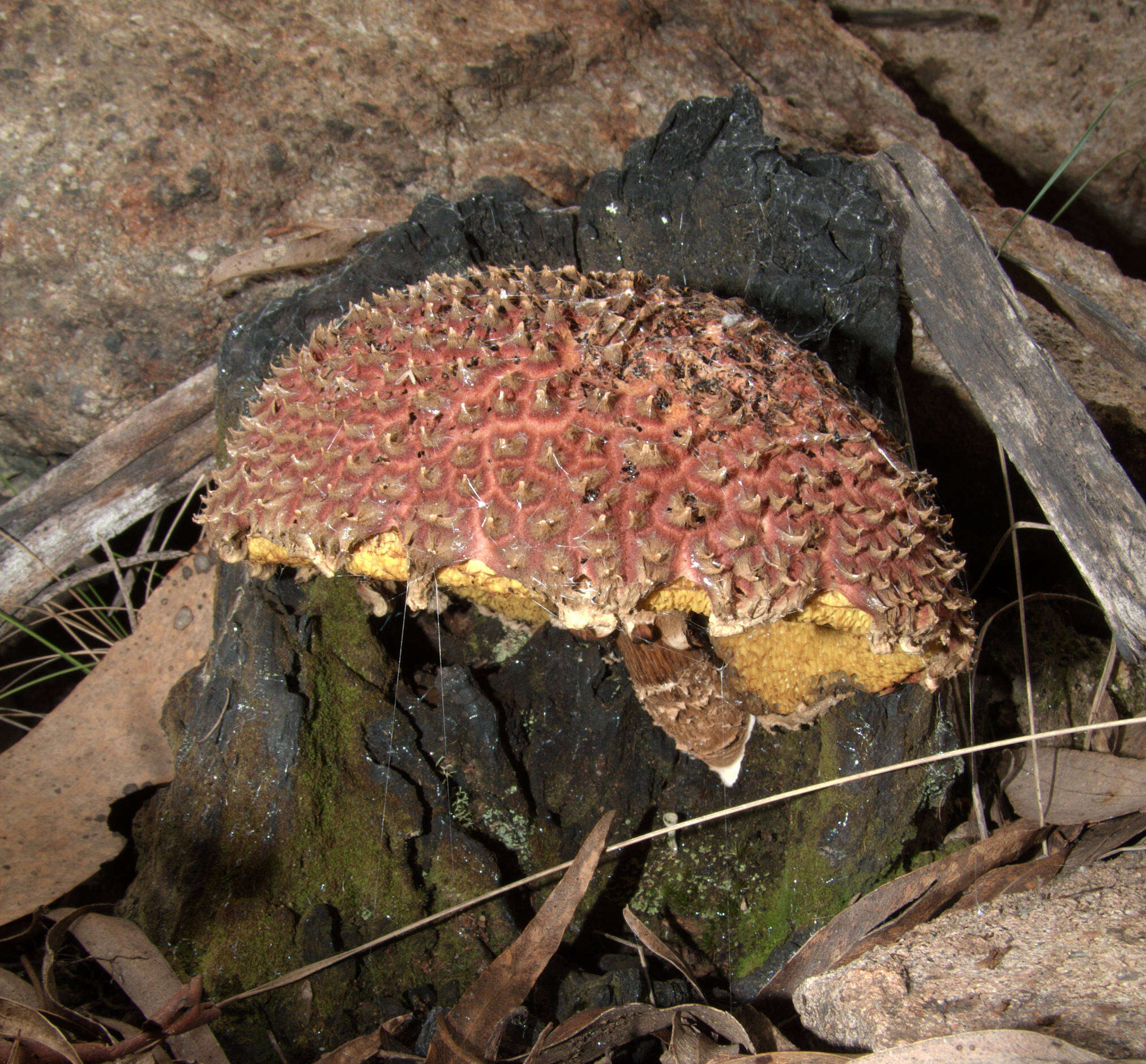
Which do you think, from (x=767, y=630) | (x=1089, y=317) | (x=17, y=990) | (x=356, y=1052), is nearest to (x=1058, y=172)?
(x=1089, y=317)

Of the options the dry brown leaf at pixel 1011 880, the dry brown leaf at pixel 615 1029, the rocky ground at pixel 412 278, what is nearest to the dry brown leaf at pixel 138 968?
the rocky ground at pixel 412 278

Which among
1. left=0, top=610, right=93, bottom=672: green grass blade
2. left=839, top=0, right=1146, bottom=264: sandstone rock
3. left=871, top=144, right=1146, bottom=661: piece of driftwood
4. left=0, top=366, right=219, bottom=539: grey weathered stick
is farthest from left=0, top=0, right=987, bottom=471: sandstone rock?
left=839, top=0, right=1146, bottom=264: sandstone rock

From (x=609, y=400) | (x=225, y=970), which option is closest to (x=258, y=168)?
(x=609, y=400)

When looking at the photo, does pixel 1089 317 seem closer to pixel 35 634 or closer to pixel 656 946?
pixel 656 946

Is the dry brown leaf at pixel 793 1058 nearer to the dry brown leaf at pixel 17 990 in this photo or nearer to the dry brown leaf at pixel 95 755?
the dry brown leaf at pixel 17 990

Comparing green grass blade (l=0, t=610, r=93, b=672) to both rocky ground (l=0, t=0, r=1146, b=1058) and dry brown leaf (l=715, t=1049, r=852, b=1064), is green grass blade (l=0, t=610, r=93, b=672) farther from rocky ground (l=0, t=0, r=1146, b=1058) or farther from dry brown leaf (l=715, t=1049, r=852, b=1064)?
dry brown leaf (l=715, t=1049, r=852, b=1064)
